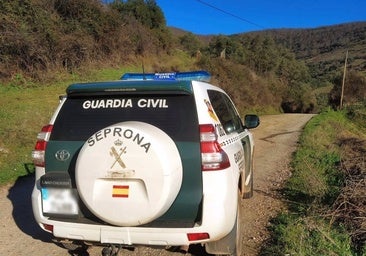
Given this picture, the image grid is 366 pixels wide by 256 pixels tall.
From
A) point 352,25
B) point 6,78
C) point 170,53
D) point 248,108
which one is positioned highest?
point 352,25

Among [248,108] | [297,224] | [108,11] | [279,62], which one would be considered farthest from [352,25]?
[297,224]

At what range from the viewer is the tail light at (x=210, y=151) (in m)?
3.50

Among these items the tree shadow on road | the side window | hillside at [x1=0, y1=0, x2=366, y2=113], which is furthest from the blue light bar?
the tree shadow on road

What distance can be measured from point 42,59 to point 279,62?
45347 mm

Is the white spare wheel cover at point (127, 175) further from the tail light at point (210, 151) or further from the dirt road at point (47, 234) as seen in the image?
the dirt road at point (47, 234)

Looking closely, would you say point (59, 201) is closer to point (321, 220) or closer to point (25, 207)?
point (25, 207)

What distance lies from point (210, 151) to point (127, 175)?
749 millimetres

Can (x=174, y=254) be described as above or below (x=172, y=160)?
below

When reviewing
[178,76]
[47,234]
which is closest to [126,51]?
[178,76]

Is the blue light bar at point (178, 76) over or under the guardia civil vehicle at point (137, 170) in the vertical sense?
over

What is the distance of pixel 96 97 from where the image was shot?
3.82m

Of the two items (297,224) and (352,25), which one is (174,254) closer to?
(297,224)

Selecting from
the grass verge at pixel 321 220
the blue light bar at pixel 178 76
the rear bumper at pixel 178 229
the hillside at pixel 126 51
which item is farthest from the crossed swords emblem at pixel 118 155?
the hillside at pixel 126 51

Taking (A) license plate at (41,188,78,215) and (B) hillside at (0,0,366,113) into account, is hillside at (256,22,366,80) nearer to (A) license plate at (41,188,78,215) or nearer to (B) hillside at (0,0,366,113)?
(B) hillside at (0,0,366,113)
